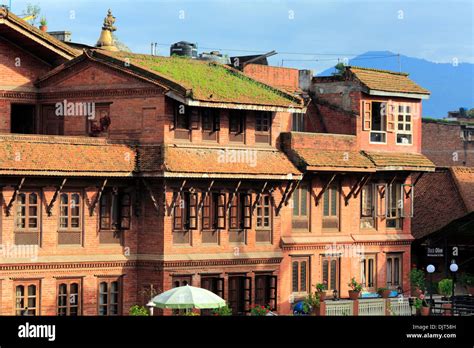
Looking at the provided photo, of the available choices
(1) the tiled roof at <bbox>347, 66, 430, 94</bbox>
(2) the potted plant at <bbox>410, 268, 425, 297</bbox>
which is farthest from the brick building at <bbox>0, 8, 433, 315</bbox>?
(2) the potted plant at <bbox>410, 268, 425, 297</bbox>

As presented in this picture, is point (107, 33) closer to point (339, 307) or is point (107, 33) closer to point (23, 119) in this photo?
point (23, 119)

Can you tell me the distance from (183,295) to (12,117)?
41.0 feet

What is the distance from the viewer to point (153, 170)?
146ft

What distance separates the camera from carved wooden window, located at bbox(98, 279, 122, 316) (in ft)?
147

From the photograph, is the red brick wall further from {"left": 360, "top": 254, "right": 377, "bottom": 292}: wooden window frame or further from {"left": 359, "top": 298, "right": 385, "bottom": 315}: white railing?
{"left": 359, "top": 298, "right": 385, "bottom": 315}: white railing

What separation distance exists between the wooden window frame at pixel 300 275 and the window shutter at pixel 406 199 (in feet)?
20.7

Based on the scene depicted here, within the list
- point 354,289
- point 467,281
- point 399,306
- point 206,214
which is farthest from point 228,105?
point 467,281

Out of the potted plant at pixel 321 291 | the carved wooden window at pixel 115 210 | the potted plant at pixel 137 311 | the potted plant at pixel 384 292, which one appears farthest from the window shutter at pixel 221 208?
the potted plant at pixel 384 292

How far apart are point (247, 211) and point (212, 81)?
4638 mm

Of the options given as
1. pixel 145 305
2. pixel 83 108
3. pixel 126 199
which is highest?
pixel 83 108

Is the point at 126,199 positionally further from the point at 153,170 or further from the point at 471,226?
the point at 471,226

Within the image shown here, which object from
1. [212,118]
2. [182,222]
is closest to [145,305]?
[182,222]

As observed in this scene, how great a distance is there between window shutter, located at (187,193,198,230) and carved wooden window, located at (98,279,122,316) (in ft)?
10.3

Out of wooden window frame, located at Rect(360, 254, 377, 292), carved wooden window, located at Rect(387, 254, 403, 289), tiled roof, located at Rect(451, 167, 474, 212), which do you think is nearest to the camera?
wooden window frame, located at Rect(360, 254, 377, 292)
